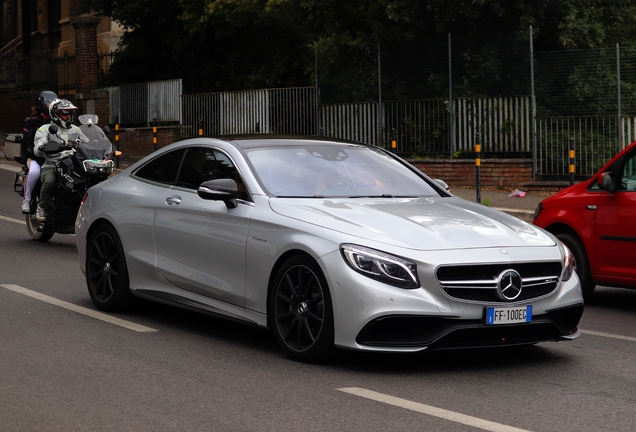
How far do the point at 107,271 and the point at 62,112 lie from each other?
5521 mm

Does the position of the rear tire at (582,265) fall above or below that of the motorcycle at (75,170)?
below

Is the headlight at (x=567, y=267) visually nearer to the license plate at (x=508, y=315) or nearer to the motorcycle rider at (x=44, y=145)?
the license plate at (x=508, y=315)

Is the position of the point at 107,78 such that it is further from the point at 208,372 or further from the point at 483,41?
the point at 208,372

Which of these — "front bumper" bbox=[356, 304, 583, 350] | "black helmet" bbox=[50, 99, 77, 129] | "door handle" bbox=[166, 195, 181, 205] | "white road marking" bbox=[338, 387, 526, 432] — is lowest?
"white road marking" bbox=[338, 387, 526, 432]

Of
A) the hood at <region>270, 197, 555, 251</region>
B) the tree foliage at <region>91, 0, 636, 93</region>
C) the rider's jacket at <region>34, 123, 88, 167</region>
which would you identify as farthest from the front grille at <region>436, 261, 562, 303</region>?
the tree foliage at <region>91, 0, 636, 93</region>

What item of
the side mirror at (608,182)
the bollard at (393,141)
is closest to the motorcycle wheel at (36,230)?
the side mirror at (608,182)

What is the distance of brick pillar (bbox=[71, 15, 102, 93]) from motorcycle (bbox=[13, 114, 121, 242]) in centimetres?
2396

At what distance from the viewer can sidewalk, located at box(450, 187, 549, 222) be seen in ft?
64.0

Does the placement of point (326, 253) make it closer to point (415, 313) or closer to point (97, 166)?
point (415, 313)

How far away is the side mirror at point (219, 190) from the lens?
7.81 metres

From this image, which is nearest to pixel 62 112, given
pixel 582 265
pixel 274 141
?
pixel 274 141

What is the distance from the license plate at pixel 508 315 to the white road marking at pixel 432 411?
0.94 metres

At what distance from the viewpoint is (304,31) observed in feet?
110

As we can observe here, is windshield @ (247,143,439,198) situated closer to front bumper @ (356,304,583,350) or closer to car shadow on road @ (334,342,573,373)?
car shadow on road @ (334,342,573,373)
